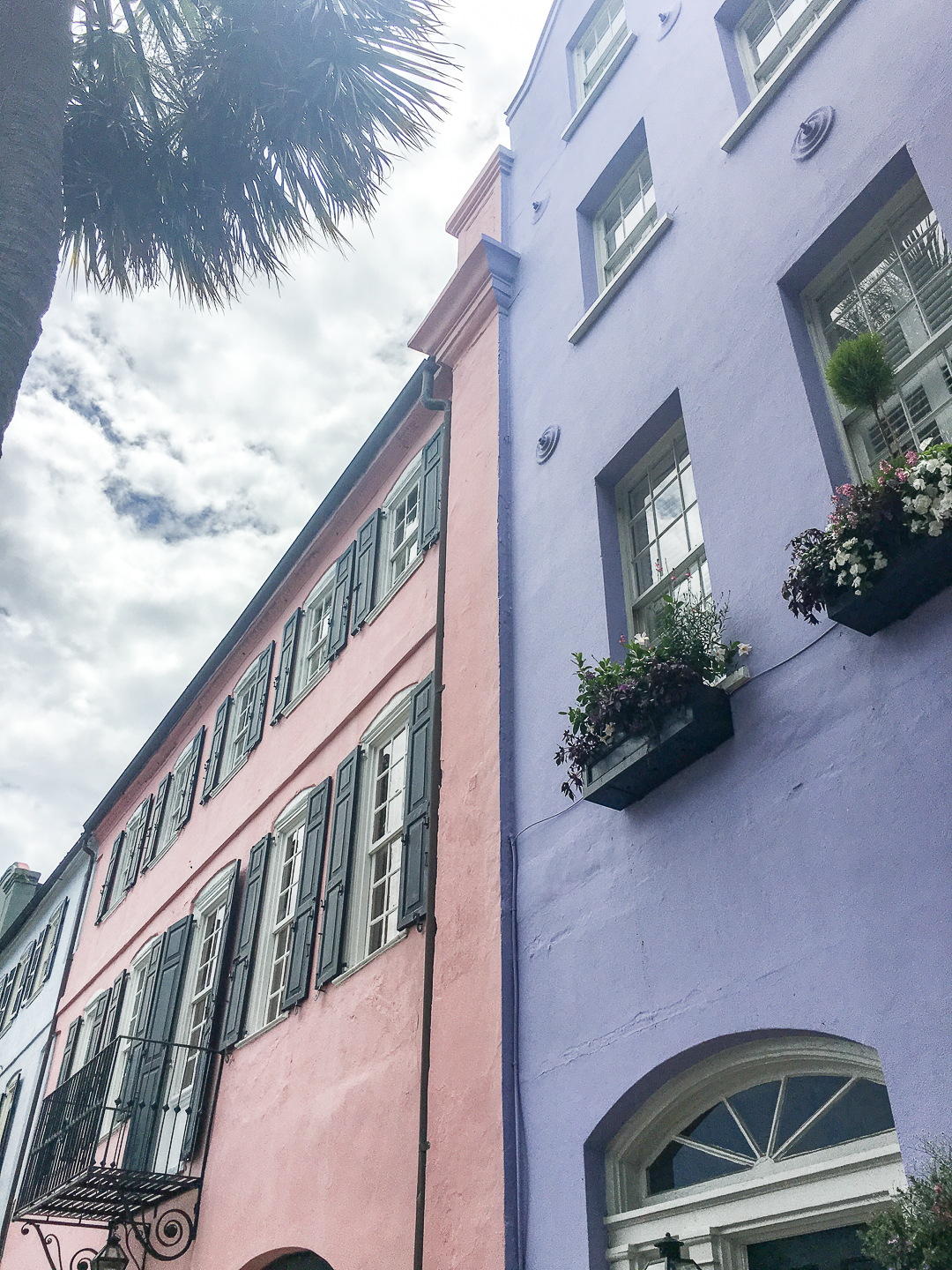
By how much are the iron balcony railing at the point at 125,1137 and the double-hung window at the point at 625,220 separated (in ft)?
23.6

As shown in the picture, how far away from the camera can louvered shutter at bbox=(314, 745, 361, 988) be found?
330 inches

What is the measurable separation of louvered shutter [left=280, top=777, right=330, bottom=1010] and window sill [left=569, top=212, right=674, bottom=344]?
4489 mm

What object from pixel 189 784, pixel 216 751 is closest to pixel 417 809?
pixel 216 751

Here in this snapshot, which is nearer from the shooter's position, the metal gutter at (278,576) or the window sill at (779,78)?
the window sill at (779,78)

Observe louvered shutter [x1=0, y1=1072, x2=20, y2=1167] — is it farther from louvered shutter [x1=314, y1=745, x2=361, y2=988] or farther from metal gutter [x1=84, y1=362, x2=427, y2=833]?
louvered shutter [x1=314, y1=745, x2=361, y2=988]

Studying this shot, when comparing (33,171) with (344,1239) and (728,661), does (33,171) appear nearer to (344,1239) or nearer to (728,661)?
(728,661)

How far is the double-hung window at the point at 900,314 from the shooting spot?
485 cm

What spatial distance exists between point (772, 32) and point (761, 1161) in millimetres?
6420

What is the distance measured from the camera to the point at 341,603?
11.1 m

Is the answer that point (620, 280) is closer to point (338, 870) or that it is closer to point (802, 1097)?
point (338, 870)

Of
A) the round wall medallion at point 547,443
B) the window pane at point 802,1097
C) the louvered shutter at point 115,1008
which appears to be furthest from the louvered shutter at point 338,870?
the louvered shutter at point 115,1008

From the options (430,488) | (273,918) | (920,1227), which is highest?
(430,488)

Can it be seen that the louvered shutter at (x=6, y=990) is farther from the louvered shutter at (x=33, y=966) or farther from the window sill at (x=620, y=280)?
the window sill at (x=620, y=280)

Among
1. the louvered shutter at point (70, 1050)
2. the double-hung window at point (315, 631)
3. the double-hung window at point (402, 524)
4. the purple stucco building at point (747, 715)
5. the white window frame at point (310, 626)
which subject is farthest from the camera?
the louvered shutter at point (70, 1050)
